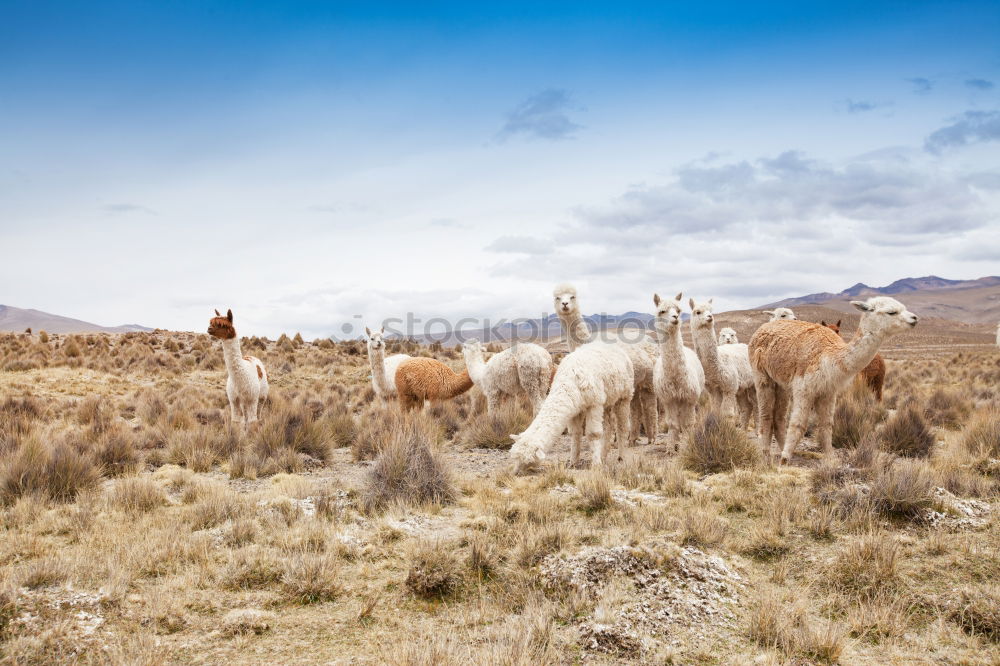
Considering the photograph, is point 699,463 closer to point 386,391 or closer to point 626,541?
point 626,541

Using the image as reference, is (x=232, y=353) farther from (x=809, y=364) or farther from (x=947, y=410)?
(x=947, y=410)

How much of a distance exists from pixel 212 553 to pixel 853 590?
5.34 meters

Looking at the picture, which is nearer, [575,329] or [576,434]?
[576,434]

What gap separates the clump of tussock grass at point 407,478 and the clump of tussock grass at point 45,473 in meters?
3.71

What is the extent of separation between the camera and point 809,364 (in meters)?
8.70

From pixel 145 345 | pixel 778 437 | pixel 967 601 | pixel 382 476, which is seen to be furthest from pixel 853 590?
pixel 145 345

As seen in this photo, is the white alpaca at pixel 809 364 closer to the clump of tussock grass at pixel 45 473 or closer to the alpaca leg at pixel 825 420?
the alpaca leg at pixel 825 420

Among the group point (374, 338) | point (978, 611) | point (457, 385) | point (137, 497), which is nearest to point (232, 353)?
point (374, 338)

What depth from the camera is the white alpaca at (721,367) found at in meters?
10.8

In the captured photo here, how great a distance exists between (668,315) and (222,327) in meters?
8.40

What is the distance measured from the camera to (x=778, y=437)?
33.3 feet

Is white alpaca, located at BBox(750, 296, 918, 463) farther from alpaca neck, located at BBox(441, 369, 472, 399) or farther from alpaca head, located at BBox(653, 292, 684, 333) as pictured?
alpaca neck, located at BBox(441, 369, 472, 399)

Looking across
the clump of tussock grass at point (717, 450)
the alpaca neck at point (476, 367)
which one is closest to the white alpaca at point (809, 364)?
the clump of tussock grass at point (717, 450)

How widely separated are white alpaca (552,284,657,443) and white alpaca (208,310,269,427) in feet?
21.2
